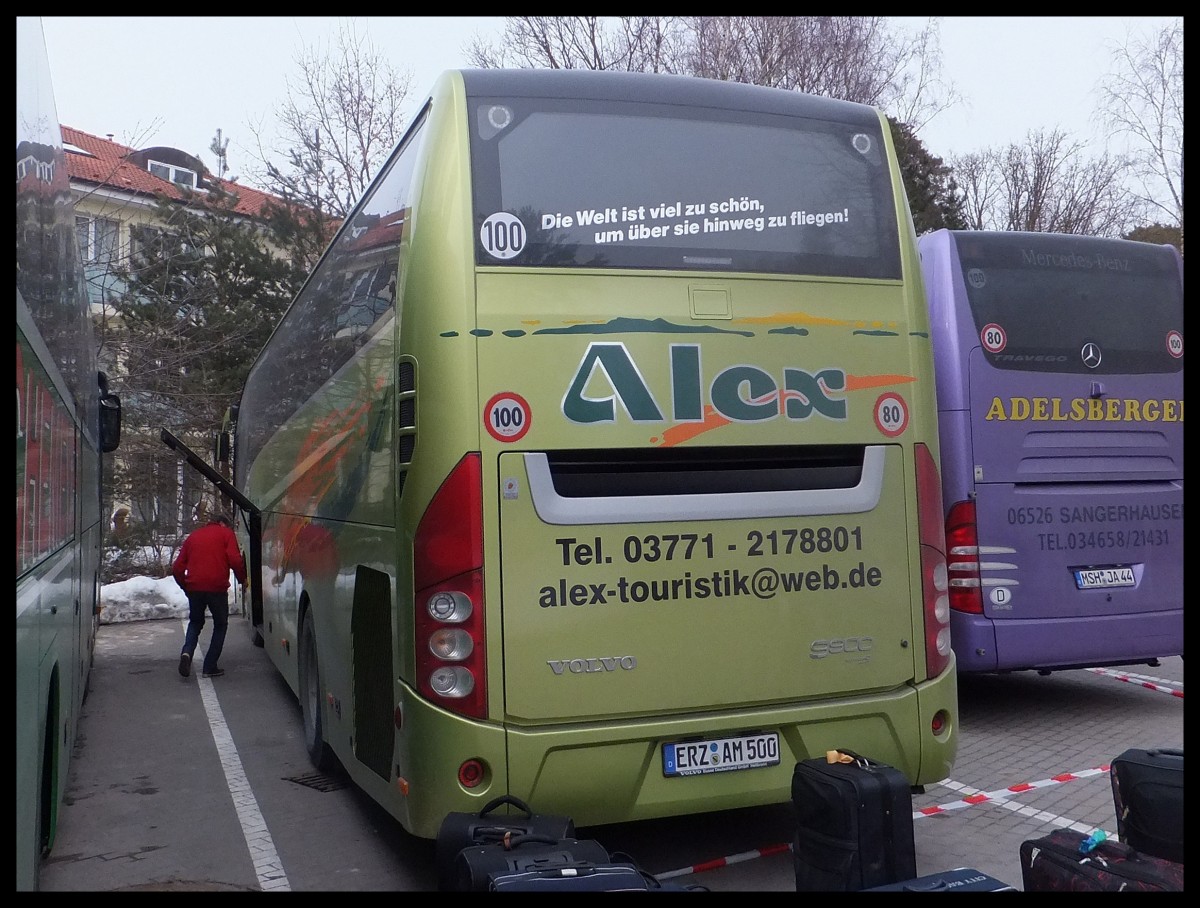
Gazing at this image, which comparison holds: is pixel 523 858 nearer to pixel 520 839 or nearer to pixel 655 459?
pixel 520 839

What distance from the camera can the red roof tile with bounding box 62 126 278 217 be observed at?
65.6 feet

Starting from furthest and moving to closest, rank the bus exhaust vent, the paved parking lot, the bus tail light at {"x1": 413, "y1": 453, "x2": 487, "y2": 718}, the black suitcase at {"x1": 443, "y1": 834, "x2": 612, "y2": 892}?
the bus exhaust vent
the paved parking lot
the bus tail light at {"x1": 413, "y1": 453, "x2": 487, "y2": 718}
the black suitcase at {"x1": 443, "y1": 834, "x2": 612, "y2": 892}

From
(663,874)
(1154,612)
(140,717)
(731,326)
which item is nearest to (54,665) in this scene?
(663,874)

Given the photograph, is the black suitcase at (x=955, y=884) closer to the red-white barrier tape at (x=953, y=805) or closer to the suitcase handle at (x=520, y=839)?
the suitcase handle at (x=520, y=839)

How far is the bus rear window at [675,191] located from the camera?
486 centimetres

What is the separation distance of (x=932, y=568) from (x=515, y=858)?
2.56 meters

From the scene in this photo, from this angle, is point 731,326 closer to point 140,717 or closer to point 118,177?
point 140,717

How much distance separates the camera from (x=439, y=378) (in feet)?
15.3

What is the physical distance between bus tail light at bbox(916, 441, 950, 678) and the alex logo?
1.86 ft

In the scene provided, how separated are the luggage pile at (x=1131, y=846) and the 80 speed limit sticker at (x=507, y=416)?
2526mm

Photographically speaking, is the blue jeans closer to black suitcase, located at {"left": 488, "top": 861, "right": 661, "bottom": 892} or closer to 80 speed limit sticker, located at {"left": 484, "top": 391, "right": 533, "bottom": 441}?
80 speed limit sticker, located at {"left": 484, "top": 391, "right": 533, "bottom": 441}

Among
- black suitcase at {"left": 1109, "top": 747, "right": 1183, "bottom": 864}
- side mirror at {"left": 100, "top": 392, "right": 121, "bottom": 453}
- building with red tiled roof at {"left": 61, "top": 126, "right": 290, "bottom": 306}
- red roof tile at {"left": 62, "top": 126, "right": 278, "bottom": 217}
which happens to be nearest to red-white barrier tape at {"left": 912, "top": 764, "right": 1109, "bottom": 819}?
black suitcase at {"left": 1109, "top": 747, "right": 1183, "bottom": 864}

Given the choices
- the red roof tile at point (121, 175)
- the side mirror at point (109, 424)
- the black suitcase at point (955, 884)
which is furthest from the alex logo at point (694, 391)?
the side mirror at point (109, 424)

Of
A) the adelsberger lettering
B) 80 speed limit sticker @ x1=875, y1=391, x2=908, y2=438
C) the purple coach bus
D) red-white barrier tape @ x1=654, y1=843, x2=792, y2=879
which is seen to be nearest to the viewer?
red-white barrier tape @ x1=654, y1=843, x2=792, y2=879
